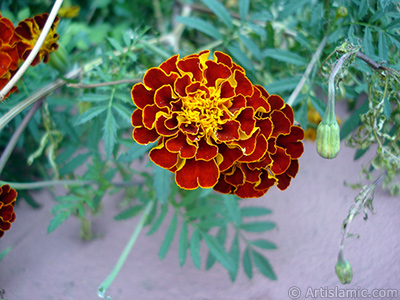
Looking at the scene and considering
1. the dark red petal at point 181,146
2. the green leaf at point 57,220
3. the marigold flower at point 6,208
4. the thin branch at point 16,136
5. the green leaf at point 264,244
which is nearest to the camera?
the dark red petal at point 181,146

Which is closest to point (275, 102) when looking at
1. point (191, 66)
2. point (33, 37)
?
point (191, 66)

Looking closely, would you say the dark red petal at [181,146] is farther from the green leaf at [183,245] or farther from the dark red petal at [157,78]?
the green leaf at [183,245]

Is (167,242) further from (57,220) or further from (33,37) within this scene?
(33,37)

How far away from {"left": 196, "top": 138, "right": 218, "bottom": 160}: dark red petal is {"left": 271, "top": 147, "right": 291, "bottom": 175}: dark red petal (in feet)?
0.37

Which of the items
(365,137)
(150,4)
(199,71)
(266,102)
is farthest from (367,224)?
(150,4)

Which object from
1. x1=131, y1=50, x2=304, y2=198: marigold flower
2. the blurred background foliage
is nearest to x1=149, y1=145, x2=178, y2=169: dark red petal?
x1=131, y1=50, x2=304, y2=198: marigold flower

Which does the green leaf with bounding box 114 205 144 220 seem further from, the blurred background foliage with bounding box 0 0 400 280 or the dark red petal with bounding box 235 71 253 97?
the dark red petal with bounding box 235 71 253 97

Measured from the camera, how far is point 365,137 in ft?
2.87

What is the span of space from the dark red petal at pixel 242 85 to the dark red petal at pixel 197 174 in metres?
0.13

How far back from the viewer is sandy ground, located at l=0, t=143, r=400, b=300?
0.90m

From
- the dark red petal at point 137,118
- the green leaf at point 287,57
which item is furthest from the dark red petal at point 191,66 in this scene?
the green leaf at point 287,57

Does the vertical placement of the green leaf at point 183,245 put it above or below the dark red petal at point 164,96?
below

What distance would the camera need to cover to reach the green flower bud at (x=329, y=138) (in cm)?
66

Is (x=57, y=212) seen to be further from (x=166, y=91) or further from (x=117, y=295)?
(x=166, y=91)
